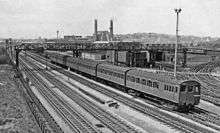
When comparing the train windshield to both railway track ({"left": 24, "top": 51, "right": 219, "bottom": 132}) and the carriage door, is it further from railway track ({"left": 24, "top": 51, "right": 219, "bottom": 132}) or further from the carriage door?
railway track ({"left": 24, "top": 51, "right": 219, "bottom": 132})

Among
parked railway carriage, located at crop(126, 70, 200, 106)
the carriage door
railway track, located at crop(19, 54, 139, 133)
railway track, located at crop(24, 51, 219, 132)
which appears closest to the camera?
railway track, located at crop(19, 54, 139, 133)

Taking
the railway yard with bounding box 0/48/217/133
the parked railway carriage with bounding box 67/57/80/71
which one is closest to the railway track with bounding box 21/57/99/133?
the railway yard with bounding box 0/48/217/133

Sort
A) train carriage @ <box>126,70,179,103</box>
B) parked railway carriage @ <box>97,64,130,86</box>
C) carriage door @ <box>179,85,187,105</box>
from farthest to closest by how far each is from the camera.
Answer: parked railway carriage @ <box>97,64,130,86</box>, train carriage @ <box>126,70,179,103</box>, carriage door @ <box>179,85,187,105</box>

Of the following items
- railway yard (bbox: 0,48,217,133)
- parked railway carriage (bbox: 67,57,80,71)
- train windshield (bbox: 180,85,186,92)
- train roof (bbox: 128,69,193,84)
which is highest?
train roof (bbox: 128,69,193,84)

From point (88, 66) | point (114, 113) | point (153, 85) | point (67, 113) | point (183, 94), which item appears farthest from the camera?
point (88, 66)

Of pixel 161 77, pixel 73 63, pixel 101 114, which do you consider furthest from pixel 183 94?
pixel 73 63

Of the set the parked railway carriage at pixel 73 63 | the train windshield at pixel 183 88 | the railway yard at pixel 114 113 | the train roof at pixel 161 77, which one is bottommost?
the railway yard at pixel 114 113

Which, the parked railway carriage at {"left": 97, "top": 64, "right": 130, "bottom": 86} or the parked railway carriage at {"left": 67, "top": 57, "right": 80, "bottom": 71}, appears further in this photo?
the parked railway carriage at {"left": 67, "top": 57, "right": 80, "bottom": 71}

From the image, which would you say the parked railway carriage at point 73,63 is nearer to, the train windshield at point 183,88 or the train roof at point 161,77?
the train roof at point 161,77

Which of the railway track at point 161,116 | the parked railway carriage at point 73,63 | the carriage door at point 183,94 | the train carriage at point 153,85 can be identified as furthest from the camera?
the parked railway carriage at point 73,63

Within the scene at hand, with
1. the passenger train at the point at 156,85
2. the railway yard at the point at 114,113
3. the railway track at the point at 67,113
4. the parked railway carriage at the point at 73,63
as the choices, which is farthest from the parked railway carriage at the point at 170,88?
the parked railway carriage at the point at 73,63

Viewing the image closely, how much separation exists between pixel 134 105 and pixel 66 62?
4825 centimetres

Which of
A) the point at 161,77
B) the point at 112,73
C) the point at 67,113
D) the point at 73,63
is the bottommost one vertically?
the point at 67,113

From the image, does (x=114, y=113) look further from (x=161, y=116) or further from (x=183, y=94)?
(x=183, y=94)
